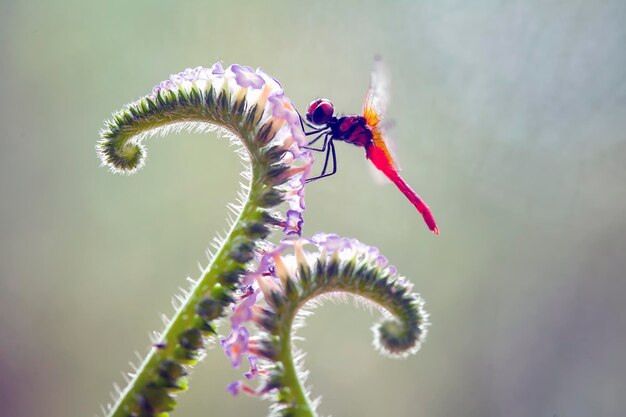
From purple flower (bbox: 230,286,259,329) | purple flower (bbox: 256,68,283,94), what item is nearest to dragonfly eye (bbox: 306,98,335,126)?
purple flower (bbox: 256,68,283,94)

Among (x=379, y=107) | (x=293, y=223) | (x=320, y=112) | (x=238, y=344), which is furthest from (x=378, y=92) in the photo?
(x=238, y=344)

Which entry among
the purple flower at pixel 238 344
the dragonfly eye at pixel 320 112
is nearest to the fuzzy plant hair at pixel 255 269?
the purple flower at pixel 238 344

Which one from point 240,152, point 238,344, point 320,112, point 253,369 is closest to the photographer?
point 238,344

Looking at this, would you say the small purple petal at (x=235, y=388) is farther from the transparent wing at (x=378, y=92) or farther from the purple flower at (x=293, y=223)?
the transparent wing at (x=378, y=92)

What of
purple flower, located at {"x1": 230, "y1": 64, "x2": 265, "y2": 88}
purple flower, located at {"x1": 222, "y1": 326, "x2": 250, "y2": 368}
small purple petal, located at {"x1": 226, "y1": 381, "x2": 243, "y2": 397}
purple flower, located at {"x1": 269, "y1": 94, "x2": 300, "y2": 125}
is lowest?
small purple petal, located at {"x1": 226, "y1": 381, "x2": 243, "y2": 397}

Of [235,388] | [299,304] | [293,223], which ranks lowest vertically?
→ [235,388]

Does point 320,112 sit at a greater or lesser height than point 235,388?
greater

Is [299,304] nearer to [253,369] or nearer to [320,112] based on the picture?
[253,369]

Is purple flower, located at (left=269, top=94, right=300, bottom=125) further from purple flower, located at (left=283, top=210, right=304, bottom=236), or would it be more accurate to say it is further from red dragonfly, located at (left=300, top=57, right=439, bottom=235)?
red dragonfly, located at (left=300, top=57, right=439, bottom=235)
